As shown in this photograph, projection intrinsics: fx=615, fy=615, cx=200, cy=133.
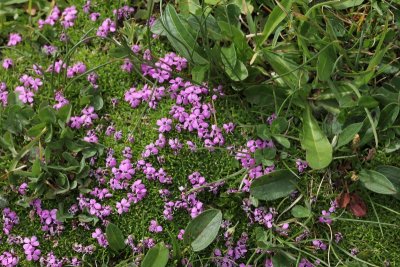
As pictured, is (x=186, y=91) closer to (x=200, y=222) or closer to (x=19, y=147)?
(x=200, y=222)

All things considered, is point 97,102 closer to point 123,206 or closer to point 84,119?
point 84,119

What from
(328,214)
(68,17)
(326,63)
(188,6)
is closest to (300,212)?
(328,214)

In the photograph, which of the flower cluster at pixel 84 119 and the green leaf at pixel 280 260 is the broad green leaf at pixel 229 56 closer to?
the flower cluster at pixel 84 119

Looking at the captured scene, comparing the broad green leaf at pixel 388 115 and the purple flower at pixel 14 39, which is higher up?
the purple flower at pixel 14 39

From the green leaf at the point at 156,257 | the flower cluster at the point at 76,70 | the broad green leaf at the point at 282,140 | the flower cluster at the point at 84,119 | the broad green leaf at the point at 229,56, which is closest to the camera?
the green leaf at the point at 156,257

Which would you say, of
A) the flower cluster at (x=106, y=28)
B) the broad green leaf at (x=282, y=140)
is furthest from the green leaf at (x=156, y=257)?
the flower cluster at (x=106, y=28)

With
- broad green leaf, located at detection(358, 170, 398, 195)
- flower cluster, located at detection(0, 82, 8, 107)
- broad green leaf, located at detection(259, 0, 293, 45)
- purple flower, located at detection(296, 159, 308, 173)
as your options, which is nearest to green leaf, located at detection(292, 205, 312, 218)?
purple flower, located at detection(296, 159, 308, 173)

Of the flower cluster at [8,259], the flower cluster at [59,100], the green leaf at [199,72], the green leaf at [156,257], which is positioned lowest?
the flower cluster at [8,259]

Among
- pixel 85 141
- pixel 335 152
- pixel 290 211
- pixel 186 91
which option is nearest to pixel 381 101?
pixel 335 152
